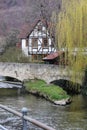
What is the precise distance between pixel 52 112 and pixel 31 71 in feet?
47.5

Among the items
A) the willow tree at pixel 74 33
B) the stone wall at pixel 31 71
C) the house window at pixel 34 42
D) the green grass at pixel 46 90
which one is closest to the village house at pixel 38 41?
the house window at pixel 34 42

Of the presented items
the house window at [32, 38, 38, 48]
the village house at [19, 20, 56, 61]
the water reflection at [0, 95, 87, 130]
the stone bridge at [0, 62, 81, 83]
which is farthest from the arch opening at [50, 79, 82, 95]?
the house window at [32, 38, 38, 48]

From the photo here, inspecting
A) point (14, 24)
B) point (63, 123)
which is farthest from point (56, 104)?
point (14, 24)

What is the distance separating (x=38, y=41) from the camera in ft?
158

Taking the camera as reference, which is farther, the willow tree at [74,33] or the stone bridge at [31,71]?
the stone bridge at [31,71]

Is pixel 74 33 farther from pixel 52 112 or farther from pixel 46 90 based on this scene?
pixel 52 112

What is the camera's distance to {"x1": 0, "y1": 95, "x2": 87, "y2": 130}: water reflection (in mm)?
17694

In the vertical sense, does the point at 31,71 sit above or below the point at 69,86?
above

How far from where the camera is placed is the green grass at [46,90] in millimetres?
26742

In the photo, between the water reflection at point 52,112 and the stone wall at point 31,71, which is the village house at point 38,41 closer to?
the stone wall at point 31,71

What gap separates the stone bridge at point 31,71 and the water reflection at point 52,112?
5.44 m

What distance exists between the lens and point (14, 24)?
263 feet

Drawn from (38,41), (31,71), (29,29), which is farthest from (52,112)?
(29,29)

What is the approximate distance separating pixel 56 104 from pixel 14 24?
5621 centimetres
